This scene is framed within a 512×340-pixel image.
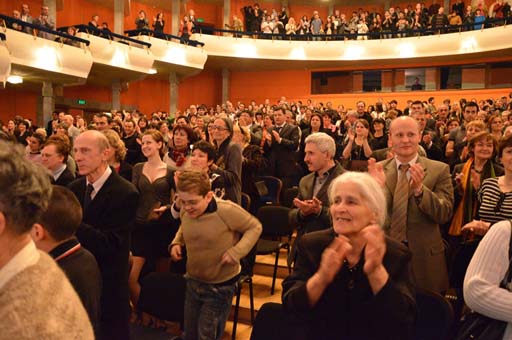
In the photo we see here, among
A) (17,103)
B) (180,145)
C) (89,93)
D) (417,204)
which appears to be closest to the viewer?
(417,204)

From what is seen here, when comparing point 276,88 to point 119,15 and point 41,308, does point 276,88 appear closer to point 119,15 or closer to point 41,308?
point 119,15

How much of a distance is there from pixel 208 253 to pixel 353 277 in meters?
1.15

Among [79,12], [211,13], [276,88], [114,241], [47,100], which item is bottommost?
[114,241]

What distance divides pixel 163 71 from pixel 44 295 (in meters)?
16.9

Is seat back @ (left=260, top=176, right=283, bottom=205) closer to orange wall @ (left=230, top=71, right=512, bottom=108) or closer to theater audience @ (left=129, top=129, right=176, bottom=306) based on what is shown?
theater audience @ (left=129, top=129, right=176, bottom=306)

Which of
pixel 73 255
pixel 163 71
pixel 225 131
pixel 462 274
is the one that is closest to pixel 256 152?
pixel 225 131

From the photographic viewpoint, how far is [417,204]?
258 centimetres

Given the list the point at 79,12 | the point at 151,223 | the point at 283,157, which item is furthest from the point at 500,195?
the point at 79,12

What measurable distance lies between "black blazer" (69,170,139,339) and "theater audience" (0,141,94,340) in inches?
56.6

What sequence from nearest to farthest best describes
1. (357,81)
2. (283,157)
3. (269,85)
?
1. (283,157)
2. (357,81)
3. (269,85)

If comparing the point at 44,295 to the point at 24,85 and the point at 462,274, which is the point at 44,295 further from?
the point at 24,85

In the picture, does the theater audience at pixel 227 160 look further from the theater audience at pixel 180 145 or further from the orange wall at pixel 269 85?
the orange wall at pixel 269 85

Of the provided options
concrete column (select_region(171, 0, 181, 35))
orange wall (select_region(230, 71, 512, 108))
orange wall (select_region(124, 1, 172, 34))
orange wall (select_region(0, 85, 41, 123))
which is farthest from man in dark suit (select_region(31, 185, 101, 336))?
orange wall (select_region(230, 71, 512, 108))

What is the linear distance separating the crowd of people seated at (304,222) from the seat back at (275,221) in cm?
39
